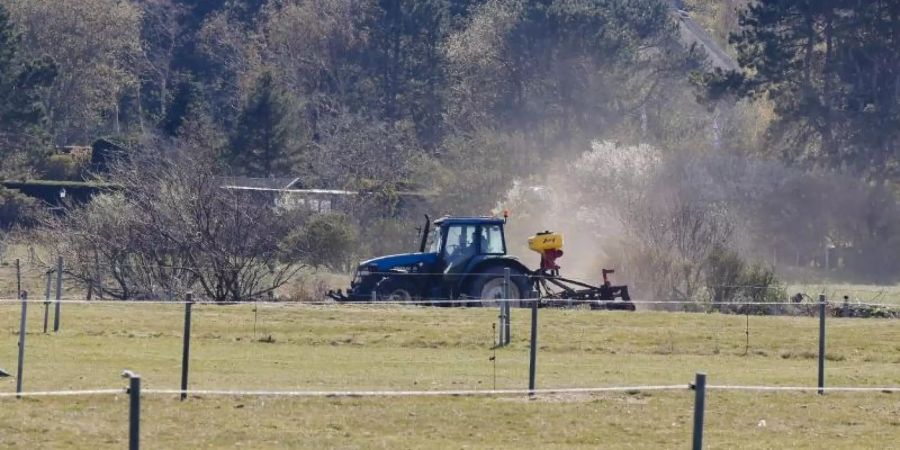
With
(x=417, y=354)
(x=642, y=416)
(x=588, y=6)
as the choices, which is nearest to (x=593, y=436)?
(x=642, y=416)

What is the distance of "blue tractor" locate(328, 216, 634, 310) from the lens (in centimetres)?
3447

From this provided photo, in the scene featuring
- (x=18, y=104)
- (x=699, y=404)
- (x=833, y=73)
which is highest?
(x=833, y=73)

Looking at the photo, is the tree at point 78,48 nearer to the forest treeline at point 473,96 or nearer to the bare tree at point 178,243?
the forest treeline at point 473,96

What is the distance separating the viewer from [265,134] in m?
72.4

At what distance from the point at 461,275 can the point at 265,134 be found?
39.2 m

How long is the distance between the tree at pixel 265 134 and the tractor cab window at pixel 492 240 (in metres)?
36.6

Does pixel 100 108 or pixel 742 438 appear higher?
pixel 100 108

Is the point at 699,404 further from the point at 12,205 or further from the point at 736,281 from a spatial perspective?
the point at 12,205

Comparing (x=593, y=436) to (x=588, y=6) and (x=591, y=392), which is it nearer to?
(x=591, y=392)

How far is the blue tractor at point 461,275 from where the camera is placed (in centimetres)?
3447

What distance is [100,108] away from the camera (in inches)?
3652

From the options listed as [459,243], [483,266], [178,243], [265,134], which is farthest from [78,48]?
[483,266]

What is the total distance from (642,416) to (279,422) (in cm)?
400

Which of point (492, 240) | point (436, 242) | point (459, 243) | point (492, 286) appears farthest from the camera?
point (436, 242)
